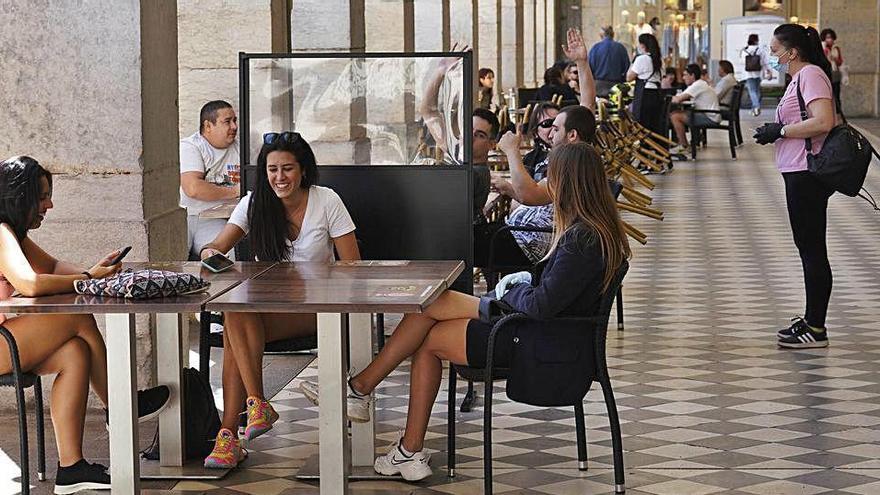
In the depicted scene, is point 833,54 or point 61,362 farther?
point 833,54

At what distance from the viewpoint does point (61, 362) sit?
15.0ft

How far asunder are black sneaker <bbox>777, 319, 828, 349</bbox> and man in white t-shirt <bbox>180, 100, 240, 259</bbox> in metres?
2.61

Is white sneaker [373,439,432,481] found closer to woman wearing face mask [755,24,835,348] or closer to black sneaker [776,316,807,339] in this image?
woman wearing face mask [755,24,835,348]

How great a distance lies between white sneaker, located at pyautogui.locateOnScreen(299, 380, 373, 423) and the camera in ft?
15.1

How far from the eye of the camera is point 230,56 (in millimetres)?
8797

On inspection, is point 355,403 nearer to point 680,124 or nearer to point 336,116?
→ point 336,116

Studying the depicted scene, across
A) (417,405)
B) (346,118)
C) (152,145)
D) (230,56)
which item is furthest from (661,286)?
(417,405)

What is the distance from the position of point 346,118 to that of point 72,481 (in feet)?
7.22

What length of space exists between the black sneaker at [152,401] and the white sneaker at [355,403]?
17.8 inches

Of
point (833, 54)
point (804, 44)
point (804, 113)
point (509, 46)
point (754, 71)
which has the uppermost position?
point (509, 46)

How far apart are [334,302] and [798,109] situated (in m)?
3.26

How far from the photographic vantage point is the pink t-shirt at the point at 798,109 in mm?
6594

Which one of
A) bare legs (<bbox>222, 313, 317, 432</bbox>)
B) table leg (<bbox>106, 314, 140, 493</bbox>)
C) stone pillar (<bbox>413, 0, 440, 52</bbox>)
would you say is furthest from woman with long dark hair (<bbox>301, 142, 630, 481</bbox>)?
stone pillar (<bbox>413, 0, 440, 52</bbox>)

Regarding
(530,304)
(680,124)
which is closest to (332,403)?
(530,304)
